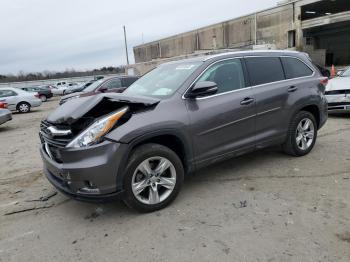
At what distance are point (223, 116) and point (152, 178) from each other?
126 centimetres

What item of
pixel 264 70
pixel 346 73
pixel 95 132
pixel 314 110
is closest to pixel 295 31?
pixel 346 73

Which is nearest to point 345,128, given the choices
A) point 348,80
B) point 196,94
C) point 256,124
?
point 348,80

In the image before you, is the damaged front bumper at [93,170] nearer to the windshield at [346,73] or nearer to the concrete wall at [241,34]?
the windshield at [346,73]

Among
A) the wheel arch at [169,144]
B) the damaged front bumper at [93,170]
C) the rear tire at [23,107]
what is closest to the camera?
the damaged front bumper at [93,170]

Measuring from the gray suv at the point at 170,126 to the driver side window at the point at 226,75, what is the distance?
0.01 metres

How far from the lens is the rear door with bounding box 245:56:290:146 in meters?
4.74

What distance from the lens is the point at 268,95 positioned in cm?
481

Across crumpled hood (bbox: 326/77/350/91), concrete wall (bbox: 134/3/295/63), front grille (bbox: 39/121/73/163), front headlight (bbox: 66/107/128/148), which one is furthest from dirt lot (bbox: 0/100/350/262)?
concrete wall (bbox: 134/3/295/63)

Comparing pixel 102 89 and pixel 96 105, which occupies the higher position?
pixel 96 105

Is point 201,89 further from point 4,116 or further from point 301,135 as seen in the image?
point 4,116

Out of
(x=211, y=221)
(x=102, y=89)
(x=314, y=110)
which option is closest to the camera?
(x=211, y=221)

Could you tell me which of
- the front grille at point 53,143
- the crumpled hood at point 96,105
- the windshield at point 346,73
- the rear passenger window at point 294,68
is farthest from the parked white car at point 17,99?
the rear passenger window at point 294,68

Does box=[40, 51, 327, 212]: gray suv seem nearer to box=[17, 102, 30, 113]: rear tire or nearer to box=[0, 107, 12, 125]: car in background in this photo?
box=[0, 107, 12, 125]: car in background

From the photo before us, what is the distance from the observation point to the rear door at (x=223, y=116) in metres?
4.07
